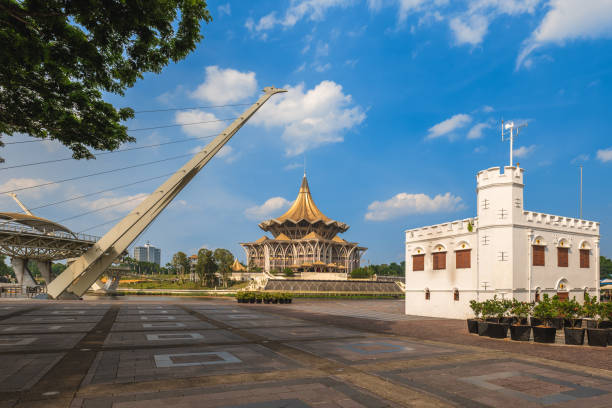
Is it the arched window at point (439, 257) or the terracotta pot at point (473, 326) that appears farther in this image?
the arched window at point (439, 257)

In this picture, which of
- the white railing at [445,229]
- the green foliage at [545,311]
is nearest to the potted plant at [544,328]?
the green foliage at [545,311]

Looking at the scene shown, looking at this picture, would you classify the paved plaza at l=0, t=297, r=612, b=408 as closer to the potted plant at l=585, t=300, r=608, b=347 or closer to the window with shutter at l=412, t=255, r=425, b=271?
the potted plant at l=585, t=300, r=608, b=347

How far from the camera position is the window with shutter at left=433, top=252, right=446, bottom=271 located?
96.5 ft

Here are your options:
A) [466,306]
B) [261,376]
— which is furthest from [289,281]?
[261,376]

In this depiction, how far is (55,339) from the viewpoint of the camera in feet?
48.8

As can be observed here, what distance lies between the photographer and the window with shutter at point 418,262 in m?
31.5

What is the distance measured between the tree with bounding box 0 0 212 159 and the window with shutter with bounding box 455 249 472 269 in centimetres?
2338

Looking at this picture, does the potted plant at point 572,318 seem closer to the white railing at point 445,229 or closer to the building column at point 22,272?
the white railing at point 445,229

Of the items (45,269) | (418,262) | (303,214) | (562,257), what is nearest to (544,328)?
(562,257)

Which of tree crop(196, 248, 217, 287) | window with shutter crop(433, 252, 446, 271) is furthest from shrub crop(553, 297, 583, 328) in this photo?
tree crop(196, 248, 217, 287)

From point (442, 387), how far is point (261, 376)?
443 centimetres

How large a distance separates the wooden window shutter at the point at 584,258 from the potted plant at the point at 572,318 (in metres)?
13.1

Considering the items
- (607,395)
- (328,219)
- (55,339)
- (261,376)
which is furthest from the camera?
(328,219)

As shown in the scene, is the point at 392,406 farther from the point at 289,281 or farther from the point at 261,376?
the point at 289,281
